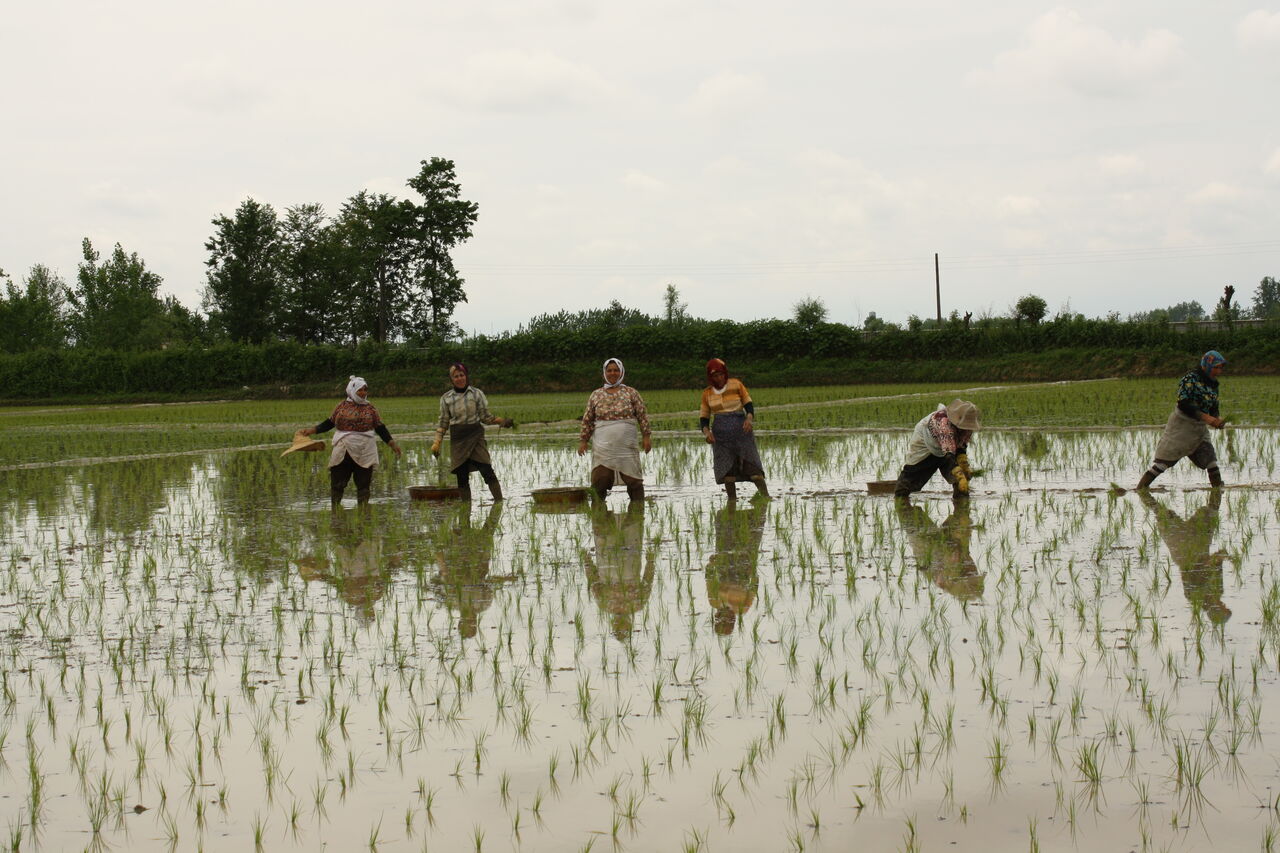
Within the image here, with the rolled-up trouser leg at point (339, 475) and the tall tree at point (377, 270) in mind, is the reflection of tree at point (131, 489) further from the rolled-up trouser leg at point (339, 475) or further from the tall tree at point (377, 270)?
the tall tree at point (377, 270)

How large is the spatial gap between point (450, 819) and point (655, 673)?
5.11 ft

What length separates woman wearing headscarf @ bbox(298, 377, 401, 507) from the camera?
11.2 metres

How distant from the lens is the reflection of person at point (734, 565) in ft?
20.9

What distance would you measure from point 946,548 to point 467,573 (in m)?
2.95

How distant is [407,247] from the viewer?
55.0 meters

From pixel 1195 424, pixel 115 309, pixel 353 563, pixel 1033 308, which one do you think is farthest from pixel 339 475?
pixel 115 309

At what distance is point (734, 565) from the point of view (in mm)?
7691

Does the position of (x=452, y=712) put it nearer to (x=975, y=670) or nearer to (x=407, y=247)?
(x=975, y=670)

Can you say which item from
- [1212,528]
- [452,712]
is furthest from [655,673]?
[1212,528]

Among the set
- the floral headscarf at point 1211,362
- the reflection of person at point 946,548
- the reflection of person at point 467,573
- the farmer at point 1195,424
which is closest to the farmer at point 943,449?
the reflection of person at point 946,548

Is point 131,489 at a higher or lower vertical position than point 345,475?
lower

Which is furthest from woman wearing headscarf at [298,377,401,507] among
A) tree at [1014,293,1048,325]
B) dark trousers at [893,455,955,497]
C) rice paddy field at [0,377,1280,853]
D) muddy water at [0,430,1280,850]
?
tree at [1014,293,1048,325]

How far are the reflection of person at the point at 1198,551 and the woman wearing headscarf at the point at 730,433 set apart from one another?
3.10 meters

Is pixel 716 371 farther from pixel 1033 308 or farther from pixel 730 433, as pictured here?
pixel 1033 308
